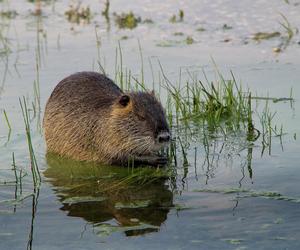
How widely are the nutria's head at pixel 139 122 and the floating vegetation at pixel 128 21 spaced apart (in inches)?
204

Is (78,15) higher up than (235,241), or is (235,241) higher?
(78,15)

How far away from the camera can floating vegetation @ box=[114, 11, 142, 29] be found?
1127 cm

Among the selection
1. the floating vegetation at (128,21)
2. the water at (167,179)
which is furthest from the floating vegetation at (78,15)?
the water at (167,179)

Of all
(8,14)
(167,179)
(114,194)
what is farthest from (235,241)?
(8,14)

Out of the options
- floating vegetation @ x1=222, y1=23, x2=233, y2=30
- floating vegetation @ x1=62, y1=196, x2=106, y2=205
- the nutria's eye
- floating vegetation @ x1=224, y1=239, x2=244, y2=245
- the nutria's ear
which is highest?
the nutria's ear

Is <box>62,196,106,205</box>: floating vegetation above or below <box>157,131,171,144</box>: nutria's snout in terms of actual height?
below

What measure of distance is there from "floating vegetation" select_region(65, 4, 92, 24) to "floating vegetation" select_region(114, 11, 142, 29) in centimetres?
53

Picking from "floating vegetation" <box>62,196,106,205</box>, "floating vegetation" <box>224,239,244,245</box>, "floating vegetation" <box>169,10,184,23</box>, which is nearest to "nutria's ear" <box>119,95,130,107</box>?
"floating vegetation" <box>62,196,106,205</box>

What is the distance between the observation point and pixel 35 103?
299 inches

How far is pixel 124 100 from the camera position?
20.1ft

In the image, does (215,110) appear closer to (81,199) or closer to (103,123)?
(103,123)

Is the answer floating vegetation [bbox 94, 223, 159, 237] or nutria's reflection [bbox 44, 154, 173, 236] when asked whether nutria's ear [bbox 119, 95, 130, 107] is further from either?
floating vegetation [bbox 94, 223, 159, 237]

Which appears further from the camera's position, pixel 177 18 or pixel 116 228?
pixel 177 18

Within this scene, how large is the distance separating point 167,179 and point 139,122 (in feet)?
1.68
